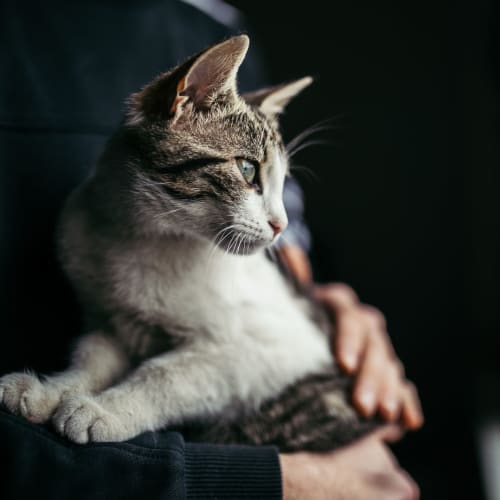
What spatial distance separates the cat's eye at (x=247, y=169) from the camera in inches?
31.9

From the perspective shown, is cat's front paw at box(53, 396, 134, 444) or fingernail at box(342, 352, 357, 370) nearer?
cat's front paw at box(53, 396, 134, 444)

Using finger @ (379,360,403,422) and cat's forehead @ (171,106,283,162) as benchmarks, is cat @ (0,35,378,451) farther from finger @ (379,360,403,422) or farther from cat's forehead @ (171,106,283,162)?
finger @ (379,360,403,422)

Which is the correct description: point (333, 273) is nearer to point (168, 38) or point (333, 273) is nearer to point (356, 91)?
point (356, 91)

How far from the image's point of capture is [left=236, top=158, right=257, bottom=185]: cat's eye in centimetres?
81

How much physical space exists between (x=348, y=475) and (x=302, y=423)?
0.13 meters

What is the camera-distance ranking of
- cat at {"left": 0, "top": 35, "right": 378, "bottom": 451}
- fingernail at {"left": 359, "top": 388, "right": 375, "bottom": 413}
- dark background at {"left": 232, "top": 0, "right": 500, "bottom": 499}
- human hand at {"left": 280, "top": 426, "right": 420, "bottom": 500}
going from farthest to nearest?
dark background at {"left": 232, "top": 0, "right": 500, "bottom": 499} < fingernail at {"left": 359, "top": 388, "right": 375, "bottom": 413} < human hand at {"left": 280, "top": 426, "right": 420, "bottom": 500} < cat at {"left": 0, "top": 35, "right": 378, "bottom": 451}

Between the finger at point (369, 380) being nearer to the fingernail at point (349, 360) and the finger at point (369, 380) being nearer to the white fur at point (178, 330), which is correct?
the fingernail at point (349, 360)

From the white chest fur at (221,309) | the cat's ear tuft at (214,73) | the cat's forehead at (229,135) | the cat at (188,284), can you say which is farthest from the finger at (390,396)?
the cat's ear tuft at (214,73)

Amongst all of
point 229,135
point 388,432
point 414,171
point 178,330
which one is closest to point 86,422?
point 178,330

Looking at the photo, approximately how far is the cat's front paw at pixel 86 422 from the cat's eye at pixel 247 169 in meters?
0.42

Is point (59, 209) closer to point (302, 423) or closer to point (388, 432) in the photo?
point (302, 423)

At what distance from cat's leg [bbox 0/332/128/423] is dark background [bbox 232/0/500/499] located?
1.30m

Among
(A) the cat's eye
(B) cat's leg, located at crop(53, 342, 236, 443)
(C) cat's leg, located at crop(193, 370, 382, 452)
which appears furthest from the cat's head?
(C) cat's leg, located at crop(193, 370, 382, 452)

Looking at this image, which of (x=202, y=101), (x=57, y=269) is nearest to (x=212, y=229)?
(x=202, y=101)
